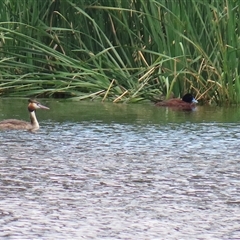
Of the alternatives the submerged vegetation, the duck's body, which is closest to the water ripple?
the duck's body

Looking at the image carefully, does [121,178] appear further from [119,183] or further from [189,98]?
[189,98]

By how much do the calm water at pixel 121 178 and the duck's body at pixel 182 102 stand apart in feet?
4.71

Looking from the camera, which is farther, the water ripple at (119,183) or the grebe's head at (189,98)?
the grebe's head at (189,98)

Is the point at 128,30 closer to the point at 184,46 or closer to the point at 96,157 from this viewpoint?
the point at 184,46

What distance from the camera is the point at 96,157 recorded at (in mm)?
8531

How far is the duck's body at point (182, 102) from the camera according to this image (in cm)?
1351

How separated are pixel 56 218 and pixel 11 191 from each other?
36.4 inches

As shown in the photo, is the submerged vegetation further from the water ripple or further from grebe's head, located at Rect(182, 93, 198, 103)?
the water ripple

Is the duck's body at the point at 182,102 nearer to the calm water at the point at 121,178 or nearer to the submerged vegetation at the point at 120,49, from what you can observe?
the submerged vegetation at the point at 120,49

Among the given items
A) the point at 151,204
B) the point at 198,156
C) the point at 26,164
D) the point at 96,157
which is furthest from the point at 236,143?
the point at 151,204

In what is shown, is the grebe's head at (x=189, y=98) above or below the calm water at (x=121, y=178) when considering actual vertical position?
below

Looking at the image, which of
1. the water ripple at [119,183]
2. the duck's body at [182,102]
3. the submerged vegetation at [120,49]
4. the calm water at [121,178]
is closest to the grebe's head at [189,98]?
the duck's body at [182,102]

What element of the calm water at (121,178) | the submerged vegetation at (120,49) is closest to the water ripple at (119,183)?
the calm water at (121,178)

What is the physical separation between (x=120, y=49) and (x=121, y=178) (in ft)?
24.3
